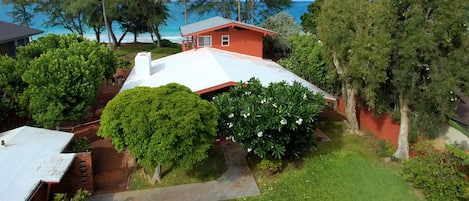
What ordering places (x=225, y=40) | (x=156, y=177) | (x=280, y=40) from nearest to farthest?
1. (x=156, y=177)
2. (x=225, y=40)
3. (x=280, y=40)

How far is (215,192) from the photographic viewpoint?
1455 centimetres

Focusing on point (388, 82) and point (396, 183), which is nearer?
point (396, 183)

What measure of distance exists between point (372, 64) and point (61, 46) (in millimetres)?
17026

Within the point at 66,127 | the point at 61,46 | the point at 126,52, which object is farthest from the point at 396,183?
the point at 126,52

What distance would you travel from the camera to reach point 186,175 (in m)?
15.9

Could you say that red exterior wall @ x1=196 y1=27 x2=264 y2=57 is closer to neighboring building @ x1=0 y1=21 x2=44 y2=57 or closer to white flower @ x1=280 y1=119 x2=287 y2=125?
neighboring building @ x1=0 y1=21 x2=44 y2=57

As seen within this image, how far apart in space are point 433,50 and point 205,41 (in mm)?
17217

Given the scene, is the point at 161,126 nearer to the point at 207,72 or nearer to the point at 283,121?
the point at 283,121

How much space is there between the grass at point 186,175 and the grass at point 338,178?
1.64m

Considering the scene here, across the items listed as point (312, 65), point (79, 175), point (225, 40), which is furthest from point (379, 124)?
point (79, 175)

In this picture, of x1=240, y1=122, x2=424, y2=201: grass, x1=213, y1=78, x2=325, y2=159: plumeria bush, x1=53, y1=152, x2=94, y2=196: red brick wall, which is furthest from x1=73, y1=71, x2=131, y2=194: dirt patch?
x1=240, y1=122, x2=424, y2=201: grass

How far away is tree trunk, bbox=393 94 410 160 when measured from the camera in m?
16.6

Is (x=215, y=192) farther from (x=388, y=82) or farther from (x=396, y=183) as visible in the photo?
(x=388, y=82)

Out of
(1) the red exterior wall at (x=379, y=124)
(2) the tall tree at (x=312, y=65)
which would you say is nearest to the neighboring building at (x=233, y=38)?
(2) the tall tree at (x=312, y=65)
